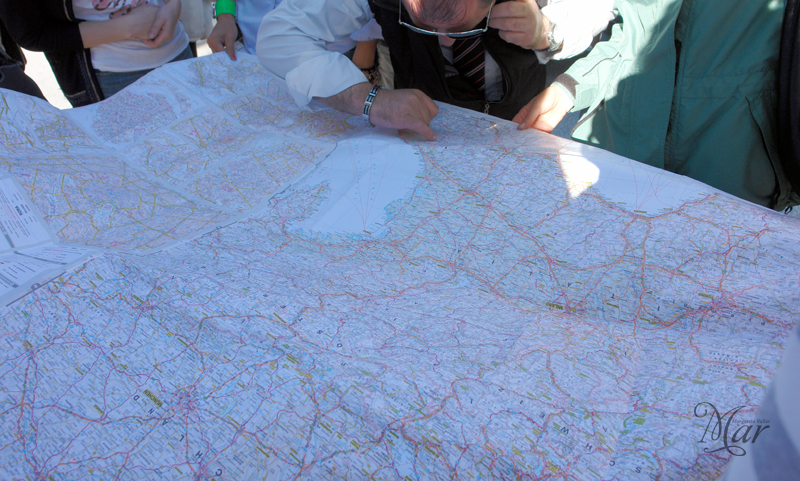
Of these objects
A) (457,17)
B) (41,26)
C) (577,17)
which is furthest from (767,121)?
(41,26)

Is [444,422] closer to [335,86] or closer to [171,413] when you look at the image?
[171,413]

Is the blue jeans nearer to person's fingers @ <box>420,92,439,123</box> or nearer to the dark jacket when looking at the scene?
the dark jacket

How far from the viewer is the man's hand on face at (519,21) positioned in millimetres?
1101

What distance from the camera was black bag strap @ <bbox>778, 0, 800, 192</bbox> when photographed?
2.80 feet

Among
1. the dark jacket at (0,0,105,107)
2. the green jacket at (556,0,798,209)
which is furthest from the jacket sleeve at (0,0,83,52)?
the green jacket at (556,0,798,209)

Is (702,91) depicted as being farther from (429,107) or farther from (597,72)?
(429,107)

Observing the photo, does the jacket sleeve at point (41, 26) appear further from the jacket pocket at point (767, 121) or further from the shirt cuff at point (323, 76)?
the jacket pocket at point (767, 121)

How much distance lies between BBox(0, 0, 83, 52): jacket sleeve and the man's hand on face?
124cm

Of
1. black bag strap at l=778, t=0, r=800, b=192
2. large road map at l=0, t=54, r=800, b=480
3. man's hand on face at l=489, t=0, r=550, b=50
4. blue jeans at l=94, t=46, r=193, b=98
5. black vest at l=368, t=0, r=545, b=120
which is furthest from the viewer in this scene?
blue jeans at l=94, t=46, r=193, b=98

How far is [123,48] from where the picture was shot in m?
1.44

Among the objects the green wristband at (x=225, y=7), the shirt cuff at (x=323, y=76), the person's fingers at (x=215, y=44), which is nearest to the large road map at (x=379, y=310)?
Result: the shirt cuff at (x=323, y=76)

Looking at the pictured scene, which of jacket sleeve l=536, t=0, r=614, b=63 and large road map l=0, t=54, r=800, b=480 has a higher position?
jacket sleeve l=536, t=0, r=614, b=63

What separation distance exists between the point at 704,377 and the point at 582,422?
18 cm

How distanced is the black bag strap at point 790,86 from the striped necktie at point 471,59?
0.68m
